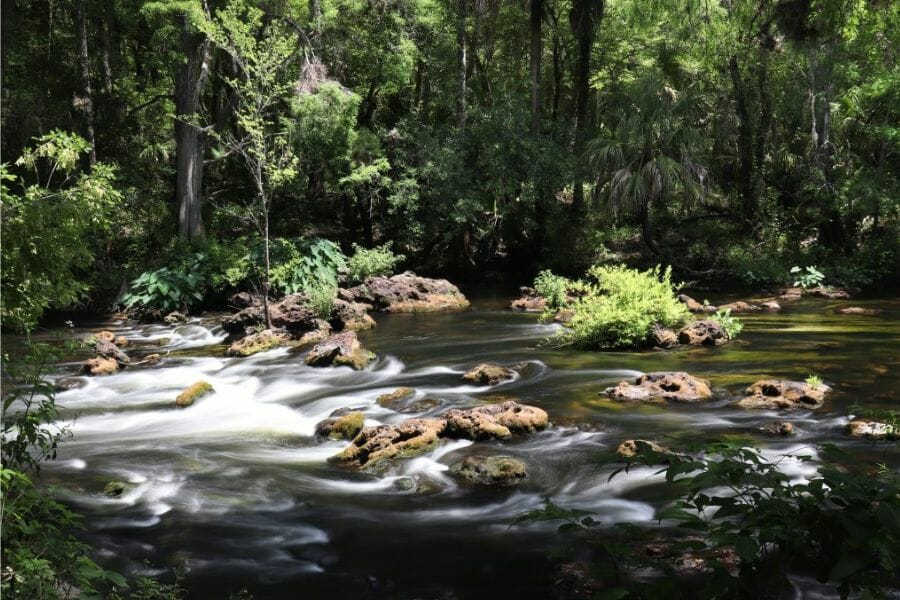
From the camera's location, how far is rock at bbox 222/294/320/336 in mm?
17047

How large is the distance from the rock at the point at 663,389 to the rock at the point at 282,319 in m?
8.55

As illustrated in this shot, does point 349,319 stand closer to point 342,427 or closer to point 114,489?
point 342,427

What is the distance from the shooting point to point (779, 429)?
8328mm

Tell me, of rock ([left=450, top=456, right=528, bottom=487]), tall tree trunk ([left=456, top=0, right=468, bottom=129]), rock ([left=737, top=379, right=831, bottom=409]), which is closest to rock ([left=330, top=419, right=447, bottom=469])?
rock ([left=450, top=456, right=528, bottom=487])

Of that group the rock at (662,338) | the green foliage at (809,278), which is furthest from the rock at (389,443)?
the green foliage at (809,278)

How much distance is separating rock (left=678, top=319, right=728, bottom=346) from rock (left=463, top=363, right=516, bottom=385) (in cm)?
412

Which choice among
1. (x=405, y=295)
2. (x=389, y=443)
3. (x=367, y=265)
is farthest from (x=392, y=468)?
(x=367, y=265)

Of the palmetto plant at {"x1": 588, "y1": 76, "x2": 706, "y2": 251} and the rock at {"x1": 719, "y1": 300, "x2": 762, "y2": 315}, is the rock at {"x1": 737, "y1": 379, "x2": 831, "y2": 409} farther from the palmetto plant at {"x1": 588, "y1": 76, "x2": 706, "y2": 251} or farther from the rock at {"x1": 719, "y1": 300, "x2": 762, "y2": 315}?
the palmetto plant at {"x1": 588, "y1": 76, "x2": 706, "y2": 251}

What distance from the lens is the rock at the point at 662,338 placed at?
537 inches

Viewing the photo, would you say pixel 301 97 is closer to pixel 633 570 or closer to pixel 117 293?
pixel 117 293

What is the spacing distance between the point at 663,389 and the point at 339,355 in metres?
5.99

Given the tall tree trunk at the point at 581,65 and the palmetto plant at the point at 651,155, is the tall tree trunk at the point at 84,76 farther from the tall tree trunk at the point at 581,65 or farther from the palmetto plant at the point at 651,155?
the palmetto plant at the point at 651,155

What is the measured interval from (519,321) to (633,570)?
12641 millimetres

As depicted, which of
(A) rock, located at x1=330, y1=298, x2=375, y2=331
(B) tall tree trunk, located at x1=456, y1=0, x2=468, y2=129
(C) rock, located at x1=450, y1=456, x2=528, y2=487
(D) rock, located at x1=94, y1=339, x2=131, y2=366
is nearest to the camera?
(C) rock, located at x1=450, y1=456, x2=528, y2=487
